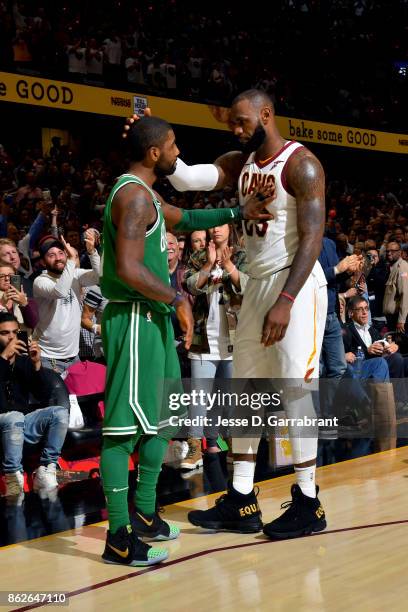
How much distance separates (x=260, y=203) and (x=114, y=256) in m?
0.78

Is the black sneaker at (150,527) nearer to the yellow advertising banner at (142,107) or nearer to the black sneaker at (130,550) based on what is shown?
the black sneaker at (130,550)

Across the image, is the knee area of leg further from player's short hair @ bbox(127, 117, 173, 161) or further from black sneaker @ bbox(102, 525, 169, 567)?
player's short hair @ bbox(127, 117, 173, 161)

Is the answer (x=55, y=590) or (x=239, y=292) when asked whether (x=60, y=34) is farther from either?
(x=55, y=590)

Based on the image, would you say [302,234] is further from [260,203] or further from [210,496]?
[210,496]

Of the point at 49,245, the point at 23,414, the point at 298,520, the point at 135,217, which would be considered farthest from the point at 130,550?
the point at 49,245

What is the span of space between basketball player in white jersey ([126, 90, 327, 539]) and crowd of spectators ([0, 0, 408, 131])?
1055 centimetres

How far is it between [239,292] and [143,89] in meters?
10.3

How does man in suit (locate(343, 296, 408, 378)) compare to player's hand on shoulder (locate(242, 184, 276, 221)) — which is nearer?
player's hand on shoulder (locate(242, 184, 276, 221))

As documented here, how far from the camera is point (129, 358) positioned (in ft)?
13.9

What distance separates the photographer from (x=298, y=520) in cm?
460

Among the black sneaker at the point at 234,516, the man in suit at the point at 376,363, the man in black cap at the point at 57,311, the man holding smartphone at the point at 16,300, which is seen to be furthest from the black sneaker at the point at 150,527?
the man in suit at the point at 376,363

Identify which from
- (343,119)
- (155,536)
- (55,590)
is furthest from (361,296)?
(343,119)

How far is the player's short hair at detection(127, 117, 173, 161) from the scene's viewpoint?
440 centimetres

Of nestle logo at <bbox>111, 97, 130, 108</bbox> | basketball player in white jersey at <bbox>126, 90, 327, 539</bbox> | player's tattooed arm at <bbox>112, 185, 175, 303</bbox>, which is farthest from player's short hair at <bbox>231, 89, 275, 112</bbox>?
nestle logo at <bbox>111, 97, 130, 108</bbox>
